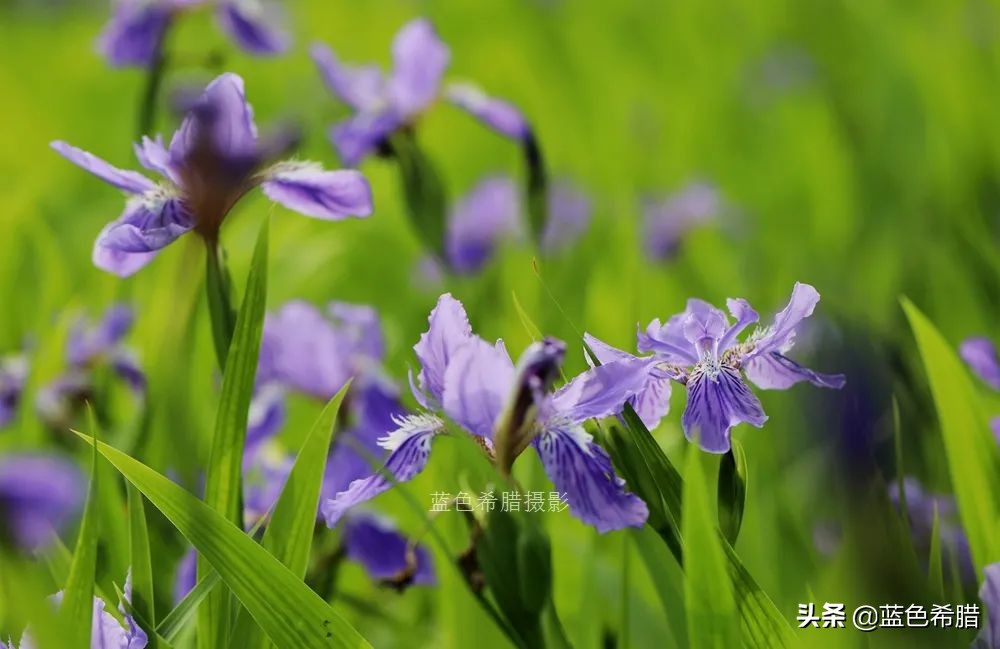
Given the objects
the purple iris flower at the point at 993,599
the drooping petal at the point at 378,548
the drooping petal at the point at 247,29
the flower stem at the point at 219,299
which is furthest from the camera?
the drooping petal at the point at 247,29

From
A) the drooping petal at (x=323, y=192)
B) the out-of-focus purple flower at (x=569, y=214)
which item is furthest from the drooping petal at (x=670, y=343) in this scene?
the out-of-focus purple flower at (x=569, y=214)

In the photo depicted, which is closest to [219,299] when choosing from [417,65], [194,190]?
[194,190]

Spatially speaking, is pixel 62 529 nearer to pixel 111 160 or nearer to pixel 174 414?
pixel 174 414

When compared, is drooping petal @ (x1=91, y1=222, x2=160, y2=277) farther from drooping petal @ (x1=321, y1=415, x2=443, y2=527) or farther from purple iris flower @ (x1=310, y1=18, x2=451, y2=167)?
purple iris flower @ (x1=310, y1=18, x2=451, y2=167)

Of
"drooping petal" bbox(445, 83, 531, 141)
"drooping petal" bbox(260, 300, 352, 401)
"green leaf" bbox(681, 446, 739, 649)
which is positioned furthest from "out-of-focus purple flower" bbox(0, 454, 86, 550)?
"drooping petal" bbox(445, 83, 531, 141)

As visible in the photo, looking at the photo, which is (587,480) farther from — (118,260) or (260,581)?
(118,260)

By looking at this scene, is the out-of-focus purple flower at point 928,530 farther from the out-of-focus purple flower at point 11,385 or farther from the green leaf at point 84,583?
the out-of-focus purple flower at point 11,385
